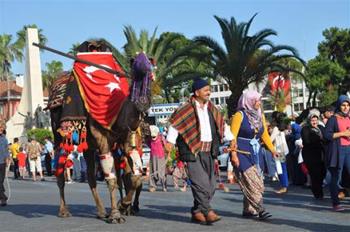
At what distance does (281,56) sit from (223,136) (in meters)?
20.2

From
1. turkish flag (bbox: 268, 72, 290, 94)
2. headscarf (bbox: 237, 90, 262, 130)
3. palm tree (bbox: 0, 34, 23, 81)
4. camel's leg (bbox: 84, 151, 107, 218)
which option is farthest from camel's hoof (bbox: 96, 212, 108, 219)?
palm tree (bbox: 0, 34, 23, 81)

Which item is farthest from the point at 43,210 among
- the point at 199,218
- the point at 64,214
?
the point at 199,218

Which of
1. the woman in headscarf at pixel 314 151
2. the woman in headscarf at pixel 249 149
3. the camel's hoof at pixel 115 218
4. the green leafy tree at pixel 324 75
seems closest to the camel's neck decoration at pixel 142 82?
the woman in headscarf at pixel 249 149

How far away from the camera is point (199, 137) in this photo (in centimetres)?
927

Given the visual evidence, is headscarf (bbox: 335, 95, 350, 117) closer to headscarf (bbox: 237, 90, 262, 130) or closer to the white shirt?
headscarf (bbox: 237, 90, 262, 130)

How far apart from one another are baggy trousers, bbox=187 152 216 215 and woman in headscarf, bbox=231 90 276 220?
0.39 m

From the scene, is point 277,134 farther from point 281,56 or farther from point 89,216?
point 281,56

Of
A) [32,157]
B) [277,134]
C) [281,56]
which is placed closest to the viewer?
[277,134]

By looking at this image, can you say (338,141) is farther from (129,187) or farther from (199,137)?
(129,187)

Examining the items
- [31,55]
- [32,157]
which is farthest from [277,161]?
[31,55]

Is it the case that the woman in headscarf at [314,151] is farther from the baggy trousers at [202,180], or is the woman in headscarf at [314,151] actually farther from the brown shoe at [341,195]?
the baggy trousers at [202,180]

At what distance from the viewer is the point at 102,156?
9.86 m

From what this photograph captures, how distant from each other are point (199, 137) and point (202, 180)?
604 millimetres

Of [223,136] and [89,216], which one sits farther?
[89,216]
